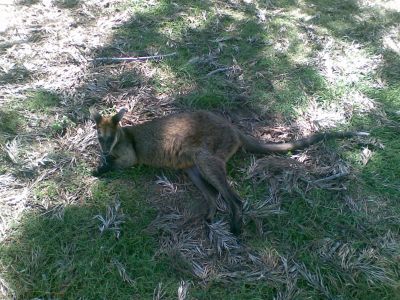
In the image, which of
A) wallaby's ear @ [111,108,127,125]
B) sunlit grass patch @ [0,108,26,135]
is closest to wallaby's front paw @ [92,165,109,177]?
wallaby's ear @ [111,108,127,125]

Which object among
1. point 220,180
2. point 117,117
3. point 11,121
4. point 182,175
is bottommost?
point 182,175

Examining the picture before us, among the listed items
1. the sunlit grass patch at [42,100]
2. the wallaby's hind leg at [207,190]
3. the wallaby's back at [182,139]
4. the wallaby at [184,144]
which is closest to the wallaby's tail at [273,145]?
the wallaby at [184,144]

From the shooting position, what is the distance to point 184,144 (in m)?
4.46

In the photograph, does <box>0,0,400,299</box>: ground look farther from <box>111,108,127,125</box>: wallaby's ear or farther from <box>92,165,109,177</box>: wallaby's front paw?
<box>111,108,127,125</box>: wallaby's ear

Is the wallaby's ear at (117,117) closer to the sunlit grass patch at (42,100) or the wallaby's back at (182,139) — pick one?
the wallaby's back at (182,139)

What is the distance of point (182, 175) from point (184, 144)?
13.5 inches

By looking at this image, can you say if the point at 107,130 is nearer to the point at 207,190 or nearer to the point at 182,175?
the point at 182,175

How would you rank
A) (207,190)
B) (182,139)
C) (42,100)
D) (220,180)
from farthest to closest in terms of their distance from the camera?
(42,100) < (182,139) < (207,190) < (220,180)

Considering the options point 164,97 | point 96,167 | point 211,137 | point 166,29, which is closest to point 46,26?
point 166,29

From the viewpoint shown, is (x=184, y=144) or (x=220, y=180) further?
(x=184, y=144)

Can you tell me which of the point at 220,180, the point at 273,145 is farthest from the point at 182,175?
the point at 273,145

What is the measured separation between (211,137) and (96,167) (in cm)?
130

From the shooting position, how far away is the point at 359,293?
3449mm

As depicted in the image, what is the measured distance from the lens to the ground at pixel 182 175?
11.7 ft
